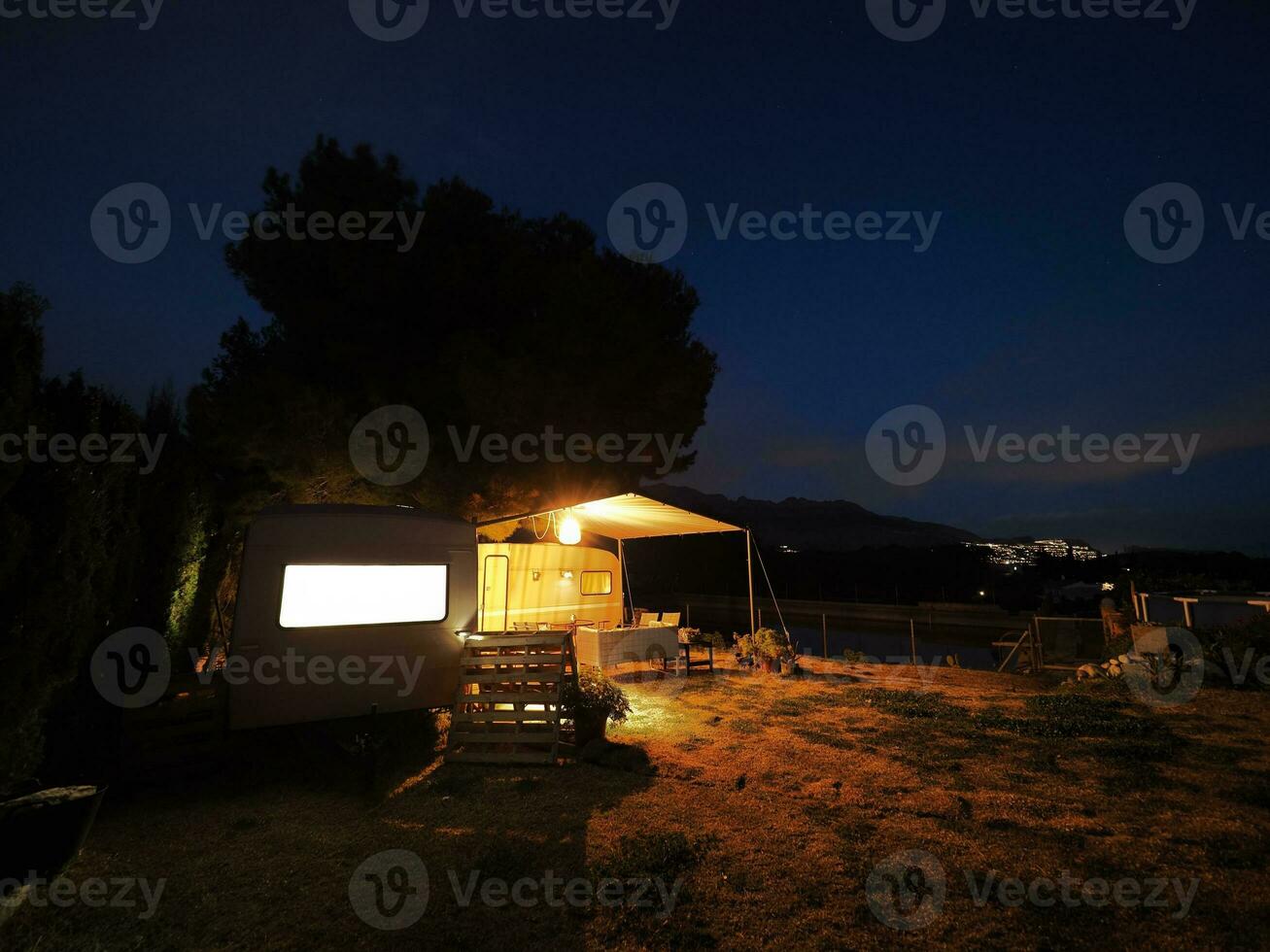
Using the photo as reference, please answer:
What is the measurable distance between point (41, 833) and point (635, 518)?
364 inches

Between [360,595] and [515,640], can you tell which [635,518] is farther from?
[360,595]

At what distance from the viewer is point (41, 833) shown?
8.98ft

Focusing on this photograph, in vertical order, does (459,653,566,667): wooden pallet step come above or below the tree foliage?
below

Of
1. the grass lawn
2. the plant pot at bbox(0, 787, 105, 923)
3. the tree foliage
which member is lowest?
the grass lawn

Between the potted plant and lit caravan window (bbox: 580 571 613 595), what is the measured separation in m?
6.61

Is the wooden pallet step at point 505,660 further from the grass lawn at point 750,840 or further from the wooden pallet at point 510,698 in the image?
the grass lawn at point 750,840

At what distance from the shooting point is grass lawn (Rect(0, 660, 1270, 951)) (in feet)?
9.95

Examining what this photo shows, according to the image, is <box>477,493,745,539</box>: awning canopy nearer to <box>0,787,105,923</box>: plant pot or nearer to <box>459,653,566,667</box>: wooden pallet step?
<box>459,653,566,667</box>: wooden pallet step

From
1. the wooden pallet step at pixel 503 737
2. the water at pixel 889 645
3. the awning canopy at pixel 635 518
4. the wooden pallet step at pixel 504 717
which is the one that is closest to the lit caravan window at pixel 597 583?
the awning canopy at pixel 635 518

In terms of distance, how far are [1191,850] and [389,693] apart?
685 cm

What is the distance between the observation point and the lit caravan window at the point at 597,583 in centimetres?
1329

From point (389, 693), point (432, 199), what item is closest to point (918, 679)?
point (389, 693)

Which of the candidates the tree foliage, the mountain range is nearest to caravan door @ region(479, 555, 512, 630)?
the tree foliage

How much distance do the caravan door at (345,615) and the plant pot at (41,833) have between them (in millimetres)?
2631
